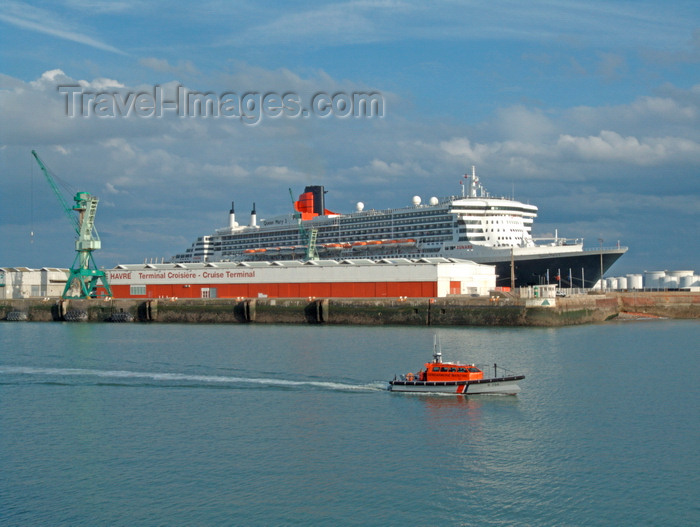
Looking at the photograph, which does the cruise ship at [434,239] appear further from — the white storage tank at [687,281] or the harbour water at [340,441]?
the harbour water at [340,441]

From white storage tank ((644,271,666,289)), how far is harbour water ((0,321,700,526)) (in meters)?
56.8

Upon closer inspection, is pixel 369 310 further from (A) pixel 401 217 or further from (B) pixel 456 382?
(B) pixel 456 382

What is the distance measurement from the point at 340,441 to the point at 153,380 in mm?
13383

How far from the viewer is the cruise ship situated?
70625 millimetres

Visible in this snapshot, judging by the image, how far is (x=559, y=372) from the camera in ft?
111

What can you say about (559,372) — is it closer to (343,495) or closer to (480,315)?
(343,495)

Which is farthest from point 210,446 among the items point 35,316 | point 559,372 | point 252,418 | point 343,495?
point 35,316

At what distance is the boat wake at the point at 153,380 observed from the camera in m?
30.5

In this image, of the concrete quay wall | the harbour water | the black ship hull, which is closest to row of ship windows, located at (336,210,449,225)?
the black ship hull

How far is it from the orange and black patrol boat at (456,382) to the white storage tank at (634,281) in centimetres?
7123

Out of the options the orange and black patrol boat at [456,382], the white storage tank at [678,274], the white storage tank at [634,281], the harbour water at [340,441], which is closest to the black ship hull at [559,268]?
the white storage tank at [634,281]

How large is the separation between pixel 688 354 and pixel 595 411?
17611mm

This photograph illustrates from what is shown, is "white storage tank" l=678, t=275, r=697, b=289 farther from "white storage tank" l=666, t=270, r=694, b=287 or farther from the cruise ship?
the cruise ship

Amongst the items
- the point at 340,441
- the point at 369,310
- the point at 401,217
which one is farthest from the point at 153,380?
→ the point at 401,217
